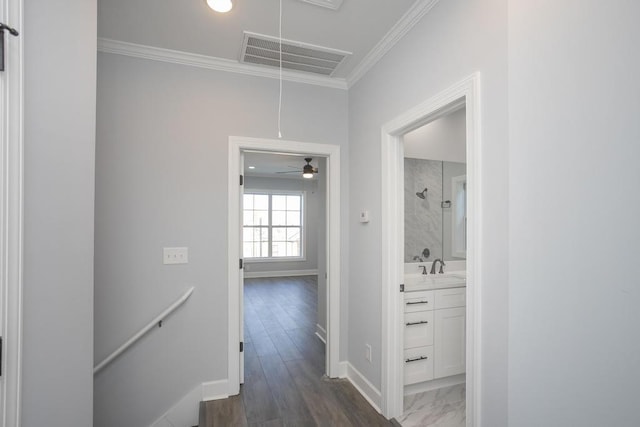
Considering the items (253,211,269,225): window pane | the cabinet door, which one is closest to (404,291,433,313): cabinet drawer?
the cabinet door

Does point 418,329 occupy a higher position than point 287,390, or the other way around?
point 418,329

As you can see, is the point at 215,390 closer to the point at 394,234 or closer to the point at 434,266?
the point at 394,234

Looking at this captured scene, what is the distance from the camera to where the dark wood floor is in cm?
215

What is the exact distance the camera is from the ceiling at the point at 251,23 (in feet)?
6.11

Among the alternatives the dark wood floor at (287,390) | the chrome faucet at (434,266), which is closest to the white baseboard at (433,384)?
the dark wood floor at (287,390)

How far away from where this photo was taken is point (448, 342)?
8.45ft

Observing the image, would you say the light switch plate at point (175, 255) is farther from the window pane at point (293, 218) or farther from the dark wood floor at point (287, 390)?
the window pane at point (293, 218)

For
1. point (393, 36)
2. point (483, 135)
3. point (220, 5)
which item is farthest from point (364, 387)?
point (220, 5)

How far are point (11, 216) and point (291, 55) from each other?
202cm

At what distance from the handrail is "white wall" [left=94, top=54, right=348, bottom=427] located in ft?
0.19

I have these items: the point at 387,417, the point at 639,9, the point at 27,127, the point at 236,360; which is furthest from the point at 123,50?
the point at 387,417

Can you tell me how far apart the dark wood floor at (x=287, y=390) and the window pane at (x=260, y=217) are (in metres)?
3.83

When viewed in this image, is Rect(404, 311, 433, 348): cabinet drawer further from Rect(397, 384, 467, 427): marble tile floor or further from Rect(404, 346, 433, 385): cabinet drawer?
Rect(397, 384, 467, 427): marble tile floor

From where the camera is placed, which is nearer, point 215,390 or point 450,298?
point 215,390
